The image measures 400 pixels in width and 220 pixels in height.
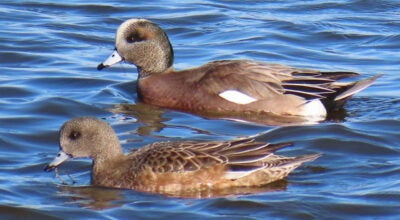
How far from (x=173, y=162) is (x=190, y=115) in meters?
2.75

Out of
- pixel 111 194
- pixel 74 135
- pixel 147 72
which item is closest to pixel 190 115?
pixel 147 72

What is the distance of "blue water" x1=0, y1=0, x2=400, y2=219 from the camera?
880 cm

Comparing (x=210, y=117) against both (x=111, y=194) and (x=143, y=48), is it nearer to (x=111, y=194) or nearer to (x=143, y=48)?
(x=143, y=48)

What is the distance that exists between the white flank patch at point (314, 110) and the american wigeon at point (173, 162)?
2.51 meters

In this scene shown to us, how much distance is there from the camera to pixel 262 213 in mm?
8633

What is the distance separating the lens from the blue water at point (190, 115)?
28.9 ft

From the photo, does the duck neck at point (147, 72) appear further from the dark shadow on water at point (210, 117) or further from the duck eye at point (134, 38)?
the dark shadow on water at point (210, 117)

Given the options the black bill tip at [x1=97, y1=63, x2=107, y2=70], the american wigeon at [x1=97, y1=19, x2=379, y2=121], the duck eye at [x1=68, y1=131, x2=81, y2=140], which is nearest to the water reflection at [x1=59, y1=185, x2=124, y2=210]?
the duck eye at [x1=68, y1=131, x2=81, y2=140]

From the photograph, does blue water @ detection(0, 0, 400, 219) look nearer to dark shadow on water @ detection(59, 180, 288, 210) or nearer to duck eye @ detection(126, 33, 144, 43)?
dark shadow on water @ detection(59, 180, 288, 210)

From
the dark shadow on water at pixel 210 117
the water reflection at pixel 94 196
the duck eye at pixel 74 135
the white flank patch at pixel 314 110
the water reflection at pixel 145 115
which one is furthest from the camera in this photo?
the white flank patch at pixel 314 110

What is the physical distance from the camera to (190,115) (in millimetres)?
11719

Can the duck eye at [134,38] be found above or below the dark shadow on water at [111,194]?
above

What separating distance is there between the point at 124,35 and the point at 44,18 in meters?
3.50

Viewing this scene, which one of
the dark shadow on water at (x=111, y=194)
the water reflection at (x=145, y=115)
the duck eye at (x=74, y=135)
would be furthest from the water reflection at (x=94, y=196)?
the water reflection at (x=145, y=115)
